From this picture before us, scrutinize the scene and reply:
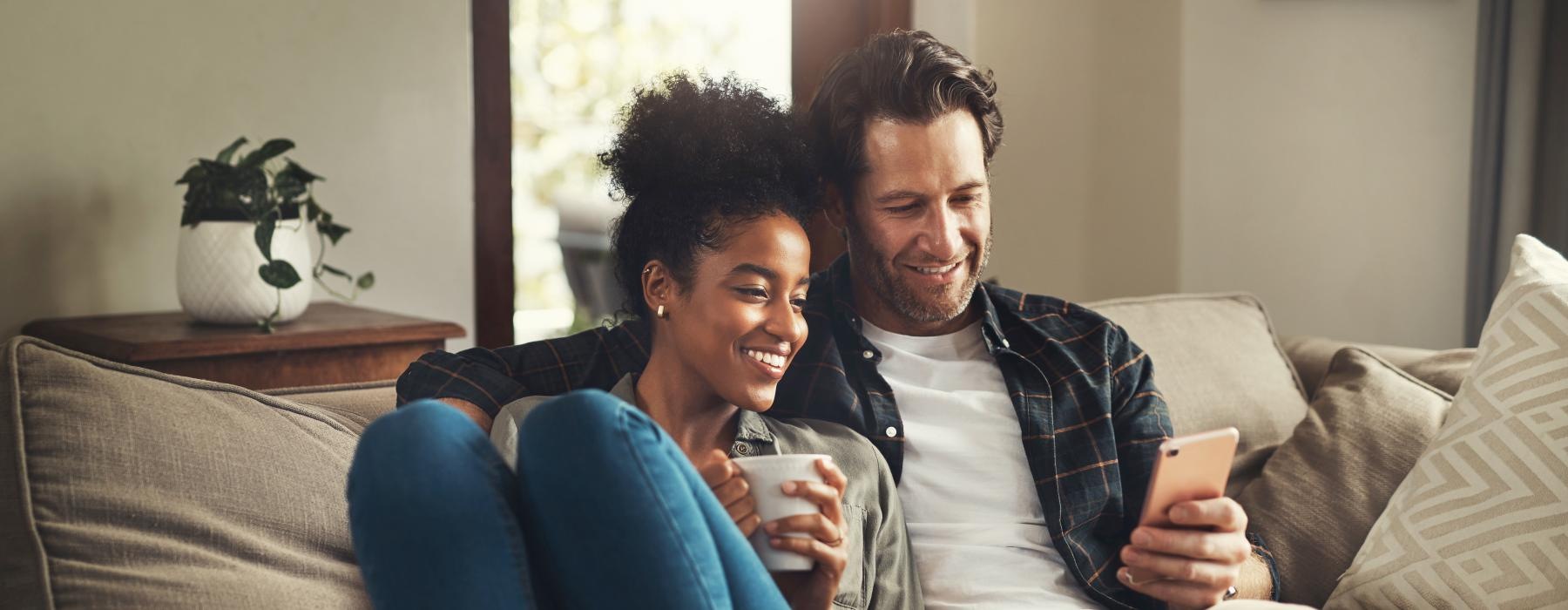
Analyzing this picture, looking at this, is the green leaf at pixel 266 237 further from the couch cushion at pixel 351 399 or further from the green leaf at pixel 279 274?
the couch cushion at pixel 351 399

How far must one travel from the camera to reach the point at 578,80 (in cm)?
291

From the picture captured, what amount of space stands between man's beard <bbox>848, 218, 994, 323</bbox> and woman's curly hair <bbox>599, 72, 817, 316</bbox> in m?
0.15

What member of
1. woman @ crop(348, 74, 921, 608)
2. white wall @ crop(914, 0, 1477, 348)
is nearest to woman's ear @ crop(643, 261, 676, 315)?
woman @ crop(348, 74, 921, 608)

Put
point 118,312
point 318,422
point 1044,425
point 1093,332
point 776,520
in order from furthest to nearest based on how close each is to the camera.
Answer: point 118,312 < point 1093,332 < point 1044,425 < point 318,422 < point 776,520

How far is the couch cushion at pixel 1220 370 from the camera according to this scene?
1900mm

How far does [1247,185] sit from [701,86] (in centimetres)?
207

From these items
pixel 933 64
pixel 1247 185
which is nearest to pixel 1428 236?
pixel 1247 185

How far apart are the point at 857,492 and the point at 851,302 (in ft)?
1.17

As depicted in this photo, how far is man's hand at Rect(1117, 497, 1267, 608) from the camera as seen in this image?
4.03 feet

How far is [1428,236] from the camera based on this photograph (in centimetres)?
315

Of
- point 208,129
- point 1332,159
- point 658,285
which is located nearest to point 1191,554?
point 658,285

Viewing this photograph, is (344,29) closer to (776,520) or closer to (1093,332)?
(1093,332)

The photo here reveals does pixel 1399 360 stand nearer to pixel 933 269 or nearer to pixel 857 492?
pixel 933 269

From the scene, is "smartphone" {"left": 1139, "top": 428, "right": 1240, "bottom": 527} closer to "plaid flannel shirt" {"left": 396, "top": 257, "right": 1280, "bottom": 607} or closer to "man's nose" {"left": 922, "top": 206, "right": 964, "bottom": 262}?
"plaid flannel shirt" {"left": 396, "top": 257, "right": 1280, "bottom": 607}
